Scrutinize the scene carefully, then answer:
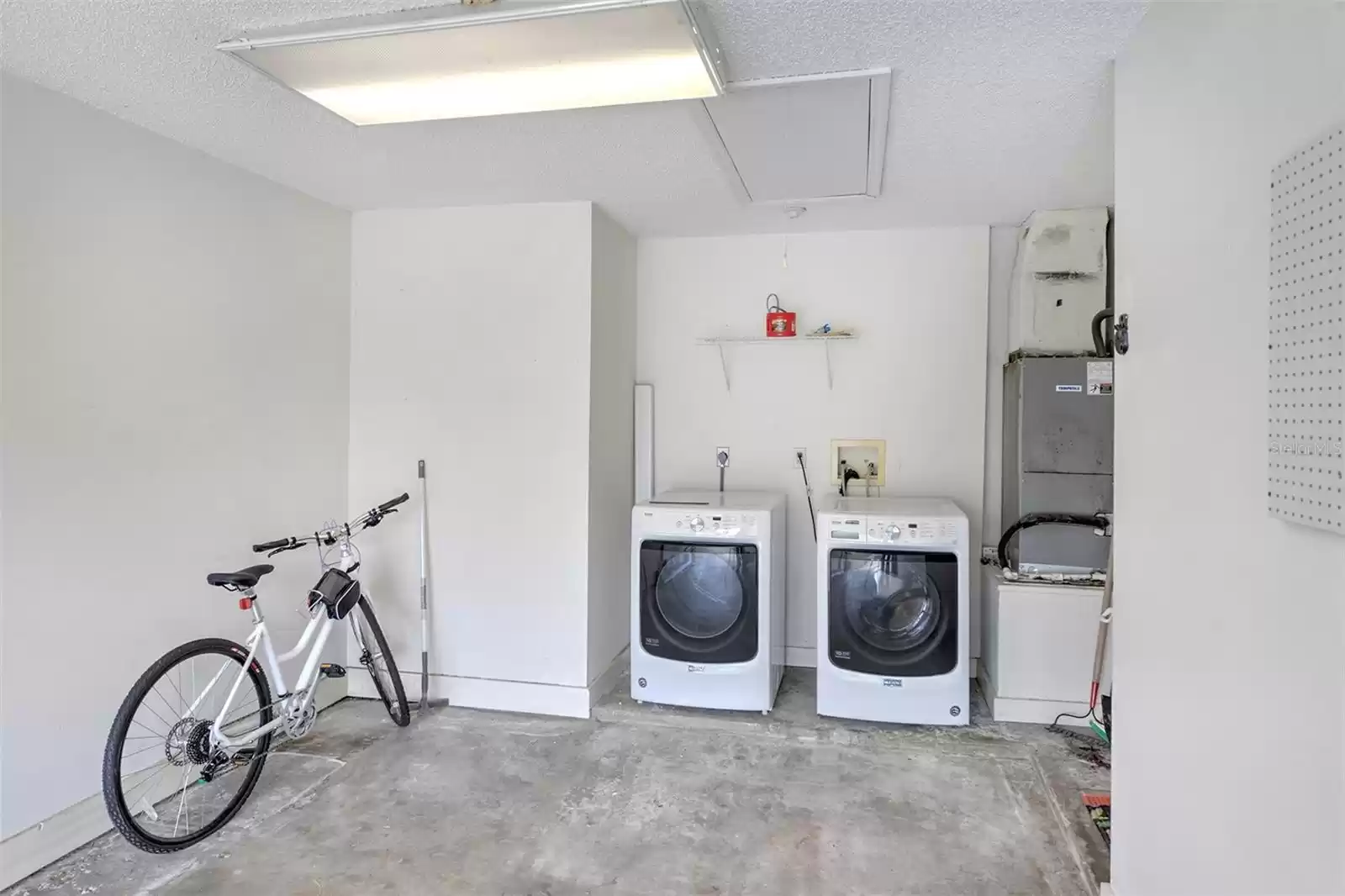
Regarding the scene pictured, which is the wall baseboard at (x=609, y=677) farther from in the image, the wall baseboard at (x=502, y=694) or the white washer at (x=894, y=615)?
the white washer at (x=894, y=615)

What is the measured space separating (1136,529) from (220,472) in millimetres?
3071

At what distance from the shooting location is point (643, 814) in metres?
Result: 2.46

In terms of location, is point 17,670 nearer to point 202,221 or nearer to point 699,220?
point 202,221

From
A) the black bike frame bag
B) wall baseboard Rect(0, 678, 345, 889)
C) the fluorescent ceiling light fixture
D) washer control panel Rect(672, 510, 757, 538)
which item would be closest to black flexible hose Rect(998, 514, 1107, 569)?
washer control panel Rect(672, 510, 757, 538)

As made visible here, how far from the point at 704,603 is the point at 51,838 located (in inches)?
91.2

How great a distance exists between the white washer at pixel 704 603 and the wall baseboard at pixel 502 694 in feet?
0.97

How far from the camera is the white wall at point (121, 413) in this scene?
2.10 metres

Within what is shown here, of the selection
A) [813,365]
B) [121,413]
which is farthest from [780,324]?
[121,413]

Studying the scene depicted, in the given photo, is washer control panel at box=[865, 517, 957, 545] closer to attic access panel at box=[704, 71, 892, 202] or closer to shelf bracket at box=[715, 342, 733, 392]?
shelf bracket at box=[715, 342, 733, 392]

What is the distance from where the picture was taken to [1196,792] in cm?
142

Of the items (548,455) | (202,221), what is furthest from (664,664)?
(202,221)

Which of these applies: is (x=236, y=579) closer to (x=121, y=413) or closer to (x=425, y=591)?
(x=121, y=413)

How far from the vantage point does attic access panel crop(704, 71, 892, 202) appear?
2.09 m

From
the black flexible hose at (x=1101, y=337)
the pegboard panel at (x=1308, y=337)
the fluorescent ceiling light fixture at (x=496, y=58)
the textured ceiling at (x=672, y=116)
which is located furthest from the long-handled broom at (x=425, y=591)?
the pegboard panel at (x=1308, y=337)
